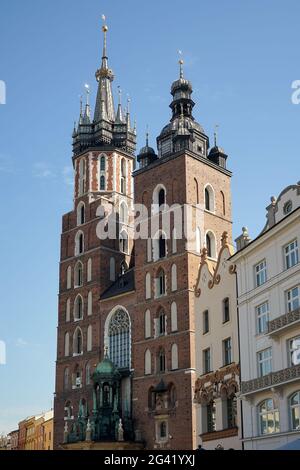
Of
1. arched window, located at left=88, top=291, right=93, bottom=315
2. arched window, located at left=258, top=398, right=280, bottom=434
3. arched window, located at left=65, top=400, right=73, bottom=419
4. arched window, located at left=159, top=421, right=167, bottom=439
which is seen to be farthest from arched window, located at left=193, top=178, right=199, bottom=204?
arched window, located at left=258, top=398, right=280, bottom=434

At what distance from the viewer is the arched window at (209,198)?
59.7 metres

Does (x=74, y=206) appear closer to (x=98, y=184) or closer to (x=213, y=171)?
(x=98, y=184)

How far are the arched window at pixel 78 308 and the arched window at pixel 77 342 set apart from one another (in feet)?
3.94

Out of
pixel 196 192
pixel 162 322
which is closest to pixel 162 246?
pixel 196 192

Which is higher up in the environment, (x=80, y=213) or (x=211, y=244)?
(x=80, y=213)

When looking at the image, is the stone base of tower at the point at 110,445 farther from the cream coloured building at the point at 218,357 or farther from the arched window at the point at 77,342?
the cream coloured building at the point at 218,357

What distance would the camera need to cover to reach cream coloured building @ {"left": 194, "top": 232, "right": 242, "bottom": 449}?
35.9m

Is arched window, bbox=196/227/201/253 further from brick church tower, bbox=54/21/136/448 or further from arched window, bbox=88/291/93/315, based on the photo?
arched window, bbox=88/291/93/315

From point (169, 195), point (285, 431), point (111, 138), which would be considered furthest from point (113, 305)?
point (285, 431)

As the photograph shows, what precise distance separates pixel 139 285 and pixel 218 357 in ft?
70.3

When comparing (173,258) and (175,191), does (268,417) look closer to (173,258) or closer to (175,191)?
(173,258)

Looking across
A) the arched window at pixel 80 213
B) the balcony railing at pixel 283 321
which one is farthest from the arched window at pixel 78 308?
the balcony railing at pixel 283 321

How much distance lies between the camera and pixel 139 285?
5862cm

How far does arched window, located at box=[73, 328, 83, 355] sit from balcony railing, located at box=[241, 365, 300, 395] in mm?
31529
